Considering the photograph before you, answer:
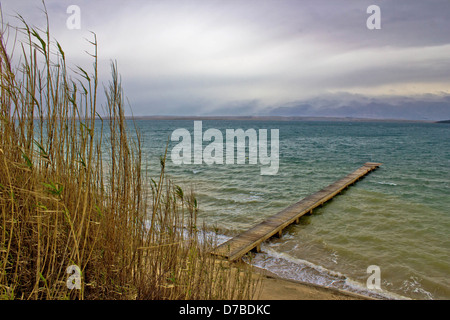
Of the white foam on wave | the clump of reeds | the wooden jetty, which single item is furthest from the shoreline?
the clump of reeds

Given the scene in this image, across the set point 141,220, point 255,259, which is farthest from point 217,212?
point 141,220

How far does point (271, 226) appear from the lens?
8289 millimetres

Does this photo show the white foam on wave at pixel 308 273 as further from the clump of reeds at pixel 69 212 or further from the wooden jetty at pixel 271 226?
the clump of reeds at pixel 69 212

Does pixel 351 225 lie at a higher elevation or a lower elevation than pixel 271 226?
lower

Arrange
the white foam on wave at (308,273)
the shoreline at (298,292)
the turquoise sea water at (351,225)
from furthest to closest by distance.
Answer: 1. the turquoise sea water at (351,225)
2. the white foam on wave at (308,273)
3. the shoreline at (298,292)

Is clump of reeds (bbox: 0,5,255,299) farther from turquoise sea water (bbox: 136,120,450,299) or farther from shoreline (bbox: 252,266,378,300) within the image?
shoreline (bbox: 252,266,378,300)

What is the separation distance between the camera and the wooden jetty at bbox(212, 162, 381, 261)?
260 inches

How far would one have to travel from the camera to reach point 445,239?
824 cm

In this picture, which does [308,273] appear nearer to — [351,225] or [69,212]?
[351,225]

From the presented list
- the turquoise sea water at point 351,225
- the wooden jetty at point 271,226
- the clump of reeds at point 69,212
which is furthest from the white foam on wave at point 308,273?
the clump of reeds at point 69,212

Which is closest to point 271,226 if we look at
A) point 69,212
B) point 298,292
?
point 298,292

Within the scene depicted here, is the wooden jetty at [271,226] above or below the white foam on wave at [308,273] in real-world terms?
above

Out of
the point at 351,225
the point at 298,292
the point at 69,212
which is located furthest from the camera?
the point at 351,225

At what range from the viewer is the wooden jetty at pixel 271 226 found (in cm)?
661
